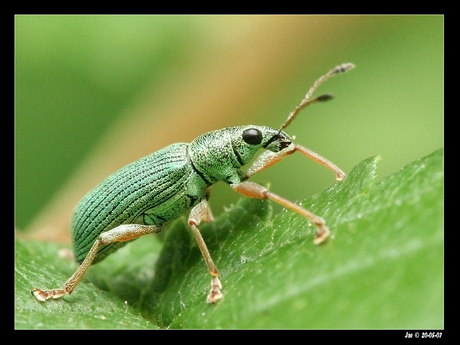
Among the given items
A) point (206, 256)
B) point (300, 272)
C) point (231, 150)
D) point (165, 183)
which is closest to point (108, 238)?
point (165, 183)

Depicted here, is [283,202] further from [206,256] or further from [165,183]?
[165,183]

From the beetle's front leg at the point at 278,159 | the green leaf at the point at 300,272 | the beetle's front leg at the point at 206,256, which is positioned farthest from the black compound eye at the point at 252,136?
the beetle's front leg at the point at 206,256

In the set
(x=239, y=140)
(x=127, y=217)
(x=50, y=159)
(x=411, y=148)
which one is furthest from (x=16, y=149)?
(x=411, y=148)

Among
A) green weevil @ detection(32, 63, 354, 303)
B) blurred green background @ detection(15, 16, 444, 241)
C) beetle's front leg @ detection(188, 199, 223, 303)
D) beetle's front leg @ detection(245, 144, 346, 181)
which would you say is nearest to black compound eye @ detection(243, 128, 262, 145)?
green weevil @ detection(32, 63, 354, 303)

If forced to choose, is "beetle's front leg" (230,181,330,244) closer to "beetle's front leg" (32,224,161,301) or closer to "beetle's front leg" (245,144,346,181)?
"beetle's front leg" (245,144,346,181)

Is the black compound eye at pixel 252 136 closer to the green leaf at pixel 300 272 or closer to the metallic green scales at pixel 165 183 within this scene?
the metallic green scales at pixel 165 183
